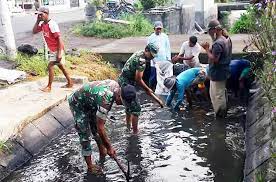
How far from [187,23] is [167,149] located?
49.7 feet

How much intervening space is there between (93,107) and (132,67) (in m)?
2.04

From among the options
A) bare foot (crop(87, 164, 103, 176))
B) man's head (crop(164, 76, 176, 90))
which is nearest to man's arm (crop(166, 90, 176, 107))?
man's head (crop(164, 76, 176, 90))

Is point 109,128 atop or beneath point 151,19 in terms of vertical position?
beneath

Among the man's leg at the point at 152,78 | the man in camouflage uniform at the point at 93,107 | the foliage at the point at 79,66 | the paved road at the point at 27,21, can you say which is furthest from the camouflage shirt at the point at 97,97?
the paved road at the point at 27,21

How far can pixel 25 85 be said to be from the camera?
10.8 m

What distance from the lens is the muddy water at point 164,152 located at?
687 centimetres

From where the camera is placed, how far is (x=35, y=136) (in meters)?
8.20

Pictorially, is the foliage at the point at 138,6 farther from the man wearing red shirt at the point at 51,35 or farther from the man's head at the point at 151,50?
the man's head at the point at 151,50

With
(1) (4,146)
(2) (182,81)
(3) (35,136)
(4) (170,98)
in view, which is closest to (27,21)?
(4) (170,98)

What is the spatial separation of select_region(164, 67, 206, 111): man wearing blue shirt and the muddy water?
41 centimetres

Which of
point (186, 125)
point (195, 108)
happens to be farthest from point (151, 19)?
point (186, 125)

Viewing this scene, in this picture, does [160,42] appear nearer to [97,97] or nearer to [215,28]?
[215,28]

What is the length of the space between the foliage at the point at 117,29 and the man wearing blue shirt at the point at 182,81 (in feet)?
26.3

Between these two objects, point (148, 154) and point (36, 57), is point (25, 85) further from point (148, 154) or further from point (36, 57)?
point (148, 154)
